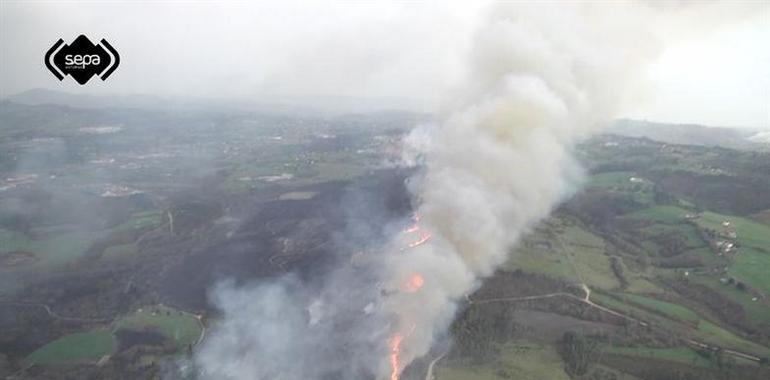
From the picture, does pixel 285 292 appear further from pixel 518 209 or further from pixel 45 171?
pixel 45 171

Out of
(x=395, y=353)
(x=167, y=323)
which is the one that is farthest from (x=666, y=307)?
(x=167, y=323)

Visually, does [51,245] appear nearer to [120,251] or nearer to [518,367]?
[120,251]

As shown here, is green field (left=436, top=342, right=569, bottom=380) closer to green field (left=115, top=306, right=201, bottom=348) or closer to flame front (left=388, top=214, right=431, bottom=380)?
flame front (left=388, top=214, right=431, bottom=380)

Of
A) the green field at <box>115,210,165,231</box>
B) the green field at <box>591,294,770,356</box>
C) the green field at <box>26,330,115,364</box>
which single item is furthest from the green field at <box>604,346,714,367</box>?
the green field at <box>115,210,165,231</box>

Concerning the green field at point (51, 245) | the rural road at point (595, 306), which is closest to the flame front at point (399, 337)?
the rural road at point (595, 306)

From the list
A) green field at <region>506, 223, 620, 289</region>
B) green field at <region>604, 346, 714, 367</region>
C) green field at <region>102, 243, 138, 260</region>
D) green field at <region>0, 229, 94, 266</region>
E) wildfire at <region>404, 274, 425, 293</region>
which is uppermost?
wildfire at <region>404, 274, 425, 293</region>

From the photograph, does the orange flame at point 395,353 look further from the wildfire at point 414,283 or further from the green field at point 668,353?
the green field at point 668,353
